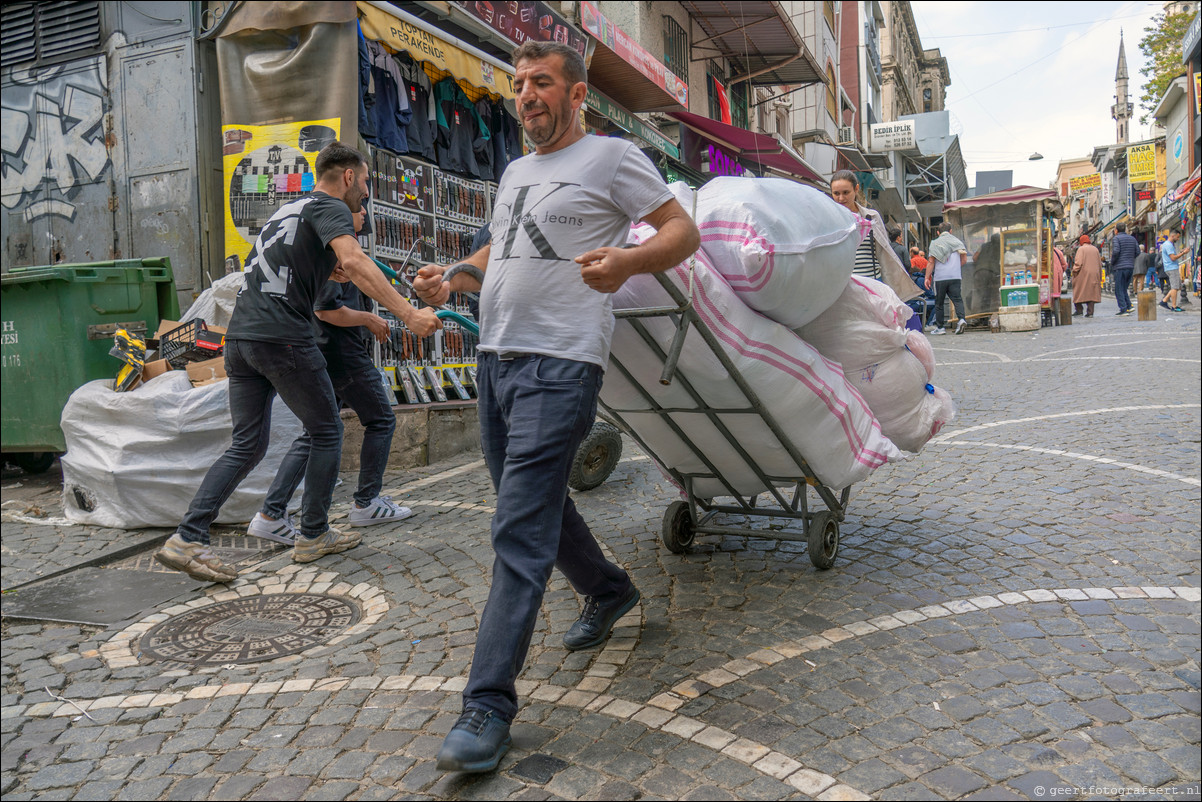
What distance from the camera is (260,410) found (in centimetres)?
438

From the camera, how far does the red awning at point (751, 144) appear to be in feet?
49.6

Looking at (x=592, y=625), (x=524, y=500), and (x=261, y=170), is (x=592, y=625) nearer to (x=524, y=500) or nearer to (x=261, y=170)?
(x=524, y=500)

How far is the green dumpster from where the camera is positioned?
20.0 ft

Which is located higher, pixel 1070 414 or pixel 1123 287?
pixel 1123 287

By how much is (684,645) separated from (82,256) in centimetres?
756

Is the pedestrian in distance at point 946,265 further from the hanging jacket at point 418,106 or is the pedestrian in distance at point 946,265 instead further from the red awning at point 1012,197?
the hanging jacket at point 418,106

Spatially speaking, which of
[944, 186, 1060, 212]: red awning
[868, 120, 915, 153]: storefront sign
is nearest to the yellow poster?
[944, 186, 1060, 212]: red awning

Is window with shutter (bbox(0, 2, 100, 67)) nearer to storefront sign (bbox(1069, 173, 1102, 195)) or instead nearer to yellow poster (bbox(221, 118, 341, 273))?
yellow poster (bbox(221, 118, 341, 273))

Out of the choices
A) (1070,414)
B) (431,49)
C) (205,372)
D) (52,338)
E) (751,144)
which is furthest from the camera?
(751,144)

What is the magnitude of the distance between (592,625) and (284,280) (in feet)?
7.54

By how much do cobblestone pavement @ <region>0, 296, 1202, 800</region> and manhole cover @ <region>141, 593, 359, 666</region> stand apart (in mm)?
84

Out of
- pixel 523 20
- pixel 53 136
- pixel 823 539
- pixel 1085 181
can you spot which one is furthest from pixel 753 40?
pixel 1085 181

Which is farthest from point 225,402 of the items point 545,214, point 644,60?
point 644,60

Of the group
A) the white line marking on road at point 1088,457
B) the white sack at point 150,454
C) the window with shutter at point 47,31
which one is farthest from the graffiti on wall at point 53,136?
the white line marking on road at point 1088,457
